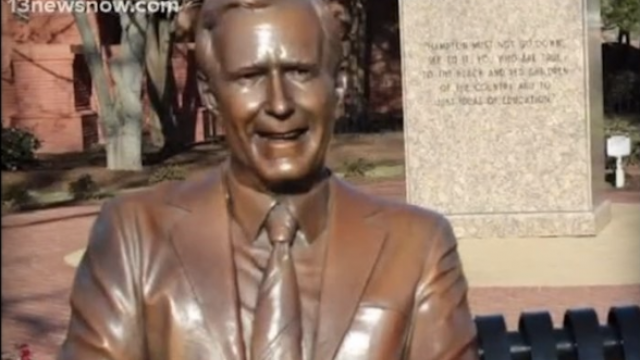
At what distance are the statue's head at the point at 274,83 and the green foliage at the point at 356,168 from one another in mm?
19823

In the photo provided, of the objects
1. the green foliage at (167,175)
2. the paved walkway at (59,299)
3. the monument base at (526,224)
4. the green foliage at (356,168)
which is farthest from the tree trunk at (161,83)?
the monument base at (526,224)

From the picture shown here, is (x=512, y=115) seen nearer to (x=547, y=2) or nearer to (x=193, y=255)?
(x=547, y=2)

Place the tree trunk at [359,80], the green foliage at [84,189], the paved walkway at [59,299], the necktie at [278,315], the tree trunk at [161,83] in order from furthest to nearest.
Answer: the tree trunk at [359,80]
the tree trunk at [161,83]
the green foliage at [84,189]
the paved walkway at [59,299]
the necktie at [278,315]

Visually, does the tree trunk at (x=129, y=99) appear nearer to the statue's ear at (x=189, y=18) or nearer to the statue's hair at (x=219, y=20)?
the statue's ear at (x=189, y=18)

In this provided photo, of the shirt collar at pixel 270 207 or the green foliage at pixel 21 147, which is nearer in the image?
the shirt collar at pixel 270 207

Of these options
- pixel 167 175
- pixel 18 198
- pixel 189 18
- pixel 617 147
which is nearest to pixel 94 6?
pixel 167 175

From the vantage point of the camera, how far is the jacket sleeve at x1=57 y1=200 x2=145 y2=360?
2.54 m

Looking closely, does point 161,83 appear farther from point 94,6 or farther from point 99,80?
point 99,80

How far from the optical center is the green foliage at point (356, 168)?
74.2 ft

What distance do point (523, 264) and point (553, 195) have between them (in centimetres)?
140

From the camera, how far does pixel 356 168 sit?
23.0 m

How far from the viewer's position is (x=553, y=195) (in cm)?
1260

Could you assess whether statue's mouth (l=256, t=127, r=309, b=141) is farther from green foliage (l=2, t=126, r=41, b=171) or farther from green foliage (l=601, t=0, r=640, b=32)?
green foliage (l=601, t=0, r=640, b=32)

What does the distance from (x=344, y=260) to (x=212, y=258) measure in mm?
225
